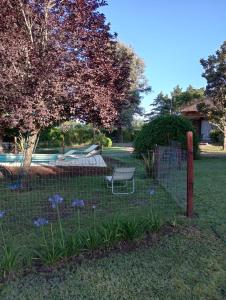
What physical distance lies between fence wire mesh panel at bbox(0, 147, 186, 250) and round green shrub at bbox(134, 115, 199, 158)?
17.9 feet

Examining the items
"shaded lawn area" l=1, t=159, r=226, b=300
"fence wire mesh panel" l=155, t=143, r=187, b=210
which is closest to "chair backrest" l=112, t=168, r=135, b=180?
"fence wire mesh panel" l=155, t=143, r=187, b=210

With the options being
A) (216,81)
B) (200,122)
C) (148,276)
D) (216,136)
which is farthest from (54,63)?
(200,122)

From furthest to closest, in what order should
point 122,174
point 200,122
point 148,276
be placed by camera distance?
point 200,122, point 122,174, point 148,276

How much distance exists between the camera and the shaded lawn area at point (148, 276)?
3.82 meters

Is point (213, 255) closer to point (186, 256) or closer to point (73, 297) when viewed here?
point (186, 256)

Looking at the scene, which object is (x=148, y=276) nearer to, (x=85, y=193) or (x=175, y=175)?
(x=175, y=175)

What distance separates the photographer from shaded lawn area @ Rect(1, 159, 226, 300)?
3818mm

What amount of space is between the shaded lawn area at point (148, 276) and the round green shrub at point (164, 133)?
12.8m

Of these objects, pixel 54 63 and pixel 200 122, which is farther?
pixel 200 122

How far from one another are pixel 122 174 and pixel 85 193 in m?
1.00

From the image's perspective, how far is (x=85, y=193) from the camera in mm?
9203

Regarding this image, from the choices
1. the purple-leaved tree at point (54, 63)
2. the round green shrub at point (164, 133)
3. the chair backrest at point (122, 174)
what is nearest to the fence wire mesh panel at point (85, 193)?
the chair backrest at point (122, 174)

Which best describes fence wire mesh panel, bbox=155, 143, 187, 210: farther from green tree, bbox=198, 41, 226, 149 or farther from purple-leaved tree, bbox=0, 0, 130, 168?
green tree, bbox=198, 41, 226, 149

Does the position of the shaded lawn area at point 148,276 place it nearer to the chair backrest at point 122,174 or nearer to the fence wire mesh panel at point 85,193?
the fence wire mesh panel at point 85,193
